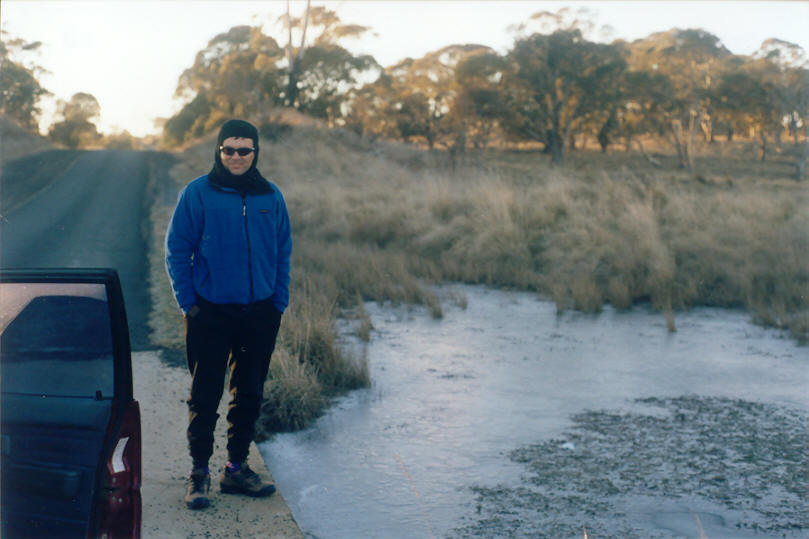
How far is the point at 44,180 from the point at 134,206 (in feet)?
18.3

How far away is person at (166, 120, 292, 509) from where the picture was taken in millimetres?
3678

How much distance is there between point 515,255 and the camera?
41.6 ft

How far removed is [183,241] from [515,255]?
9.39 metres

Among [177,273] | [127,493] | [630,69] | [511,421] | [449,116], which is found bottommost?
[511,421]

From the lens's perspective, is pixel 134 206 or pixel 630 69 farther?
pixel 630 69

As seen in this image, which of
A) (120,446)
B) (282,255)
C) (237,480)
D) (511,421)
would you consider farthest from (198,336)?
(511,421)

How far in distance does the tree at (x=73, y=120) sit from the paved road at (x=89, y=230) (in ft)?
87.2

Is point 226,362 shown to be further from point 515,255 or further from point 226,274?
point 515,255

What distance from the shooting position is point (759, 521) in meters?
4.44

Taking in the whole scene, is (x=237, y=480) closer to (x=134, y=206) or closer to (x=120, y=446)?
(x=120, y=446)

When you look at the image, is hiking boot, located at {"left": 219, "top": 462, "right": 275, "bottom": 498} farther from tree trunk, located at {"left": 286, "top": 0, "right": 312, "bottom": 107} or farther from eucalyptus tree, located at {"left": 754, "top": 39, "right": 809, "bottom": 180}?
tree trunk, located at {"left": 286, "top": 0, "right": 312, "bottom": 107}

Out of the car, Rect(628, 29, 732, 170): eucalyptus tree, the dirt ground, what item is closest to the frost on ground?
the dirt ground

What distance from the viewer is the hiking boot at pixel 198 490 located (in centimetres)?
387

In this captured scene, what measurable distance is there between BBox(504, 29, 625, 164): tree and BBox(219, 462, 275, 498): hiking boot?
30.1 m
